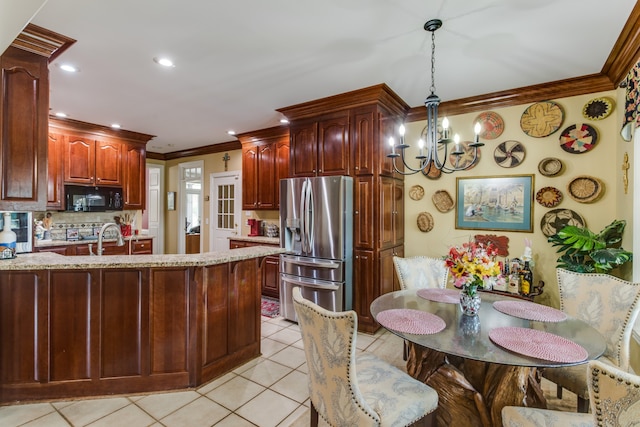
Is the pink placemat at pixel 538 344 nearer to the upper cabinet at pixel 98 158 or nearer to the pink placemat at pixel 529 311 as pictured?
the pink placemat at pixel 529 311

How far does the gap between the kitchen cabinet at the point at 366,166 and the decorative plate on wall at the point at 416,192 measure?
0.27 m

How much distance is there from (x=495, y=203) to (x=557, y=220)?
1.91 ft

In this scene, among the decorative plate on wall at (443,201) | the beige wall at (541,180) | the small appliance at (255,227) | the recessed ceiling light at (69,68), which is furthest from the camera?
the small appliance at (255,227)

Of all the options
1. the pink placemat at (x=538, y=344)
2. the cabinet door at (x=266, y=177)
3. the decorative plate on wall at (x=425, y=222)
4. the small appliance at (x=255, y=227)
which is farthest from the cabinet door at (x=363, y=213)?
the small appliance at (x=255, y=227)

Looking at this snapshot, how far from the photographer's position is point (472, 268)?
1.84m

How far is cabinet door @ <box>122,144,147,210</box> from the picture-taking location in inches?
203

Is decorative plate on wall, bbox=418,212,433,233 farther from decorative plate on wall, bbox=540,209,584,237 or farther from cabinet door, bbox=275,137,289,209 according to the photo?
cabinet door, bbox=275,137,289,209

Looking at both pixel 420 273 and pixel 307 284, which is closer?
pixel 420 273

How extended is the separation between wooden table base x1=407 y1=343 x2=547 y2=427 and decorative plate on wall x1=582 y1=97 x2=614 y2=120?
264cm

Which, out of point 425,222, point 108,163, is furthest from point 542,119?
point 108,163

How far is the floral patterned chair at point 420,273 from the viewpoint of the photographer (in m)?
2.74

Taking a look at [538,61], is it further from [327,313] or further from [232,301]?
[232,301]

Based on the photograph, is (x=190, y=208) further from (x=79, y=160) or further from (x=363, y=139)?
(x=363, y=139)

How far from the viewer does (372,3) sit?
6.32ft
